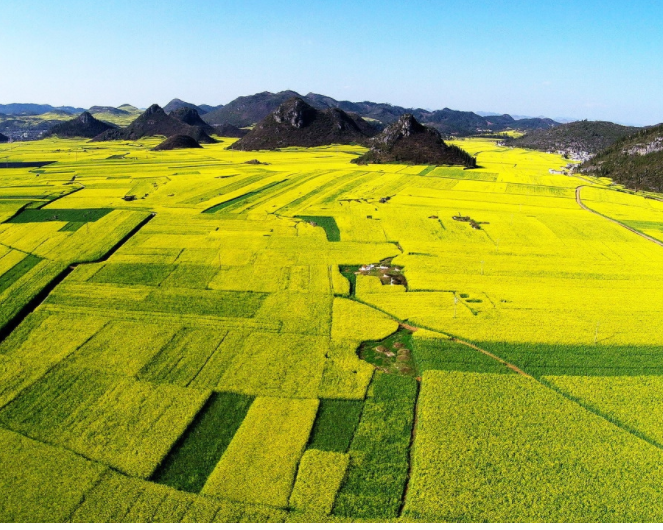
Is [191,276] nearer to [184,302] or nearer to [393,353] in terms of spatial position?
[184,302]

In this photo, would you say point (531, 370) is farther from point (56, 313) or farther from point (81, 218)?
point (81, 218)

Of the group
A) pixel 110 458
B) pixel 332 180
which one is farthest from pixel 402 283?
pixel 332 180

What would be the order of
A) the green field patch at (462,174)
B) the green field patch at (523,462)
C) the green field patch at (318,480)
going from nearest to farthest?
the green field patch at (523,462) < the green field patch at (318,480) < the green field patch at (462,174)

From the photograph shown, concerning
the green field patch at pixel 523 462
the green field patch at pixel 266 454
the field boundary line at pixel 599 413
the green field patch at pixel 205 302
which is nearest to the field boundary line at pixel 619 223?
the field boundary line at pixel 599 413

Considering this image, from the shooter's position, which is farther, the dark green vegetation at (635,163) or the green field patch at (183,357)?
the dark green vegetation at (635,163)

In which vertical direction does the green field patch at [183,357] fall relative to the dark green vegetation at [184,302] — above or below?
below

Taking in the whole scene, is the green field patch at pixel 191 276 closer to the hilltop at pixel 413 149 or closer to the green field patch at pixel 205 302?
the green field patch at pixel 205 302

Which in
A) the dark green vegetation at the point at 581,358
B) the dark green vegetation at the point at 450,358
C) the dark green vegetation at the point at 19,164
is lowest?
the dark green vegetation at the point at 450,358

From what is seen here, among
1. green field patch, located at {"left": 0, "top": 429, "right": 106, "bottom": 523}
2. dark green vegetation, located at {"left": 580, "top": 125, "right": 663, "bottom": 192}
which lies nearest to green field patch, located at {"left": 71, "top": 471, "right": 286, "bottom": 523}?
green field patch, located at {"left": 0, "top": 429, "right": 106, "bottom": 523}

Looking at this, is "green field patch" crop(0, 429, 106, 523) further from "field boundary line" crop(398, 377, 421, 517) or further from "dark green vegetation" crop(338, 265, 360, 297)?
"dark green vegetation" crop(338, 265, 360, 297)
